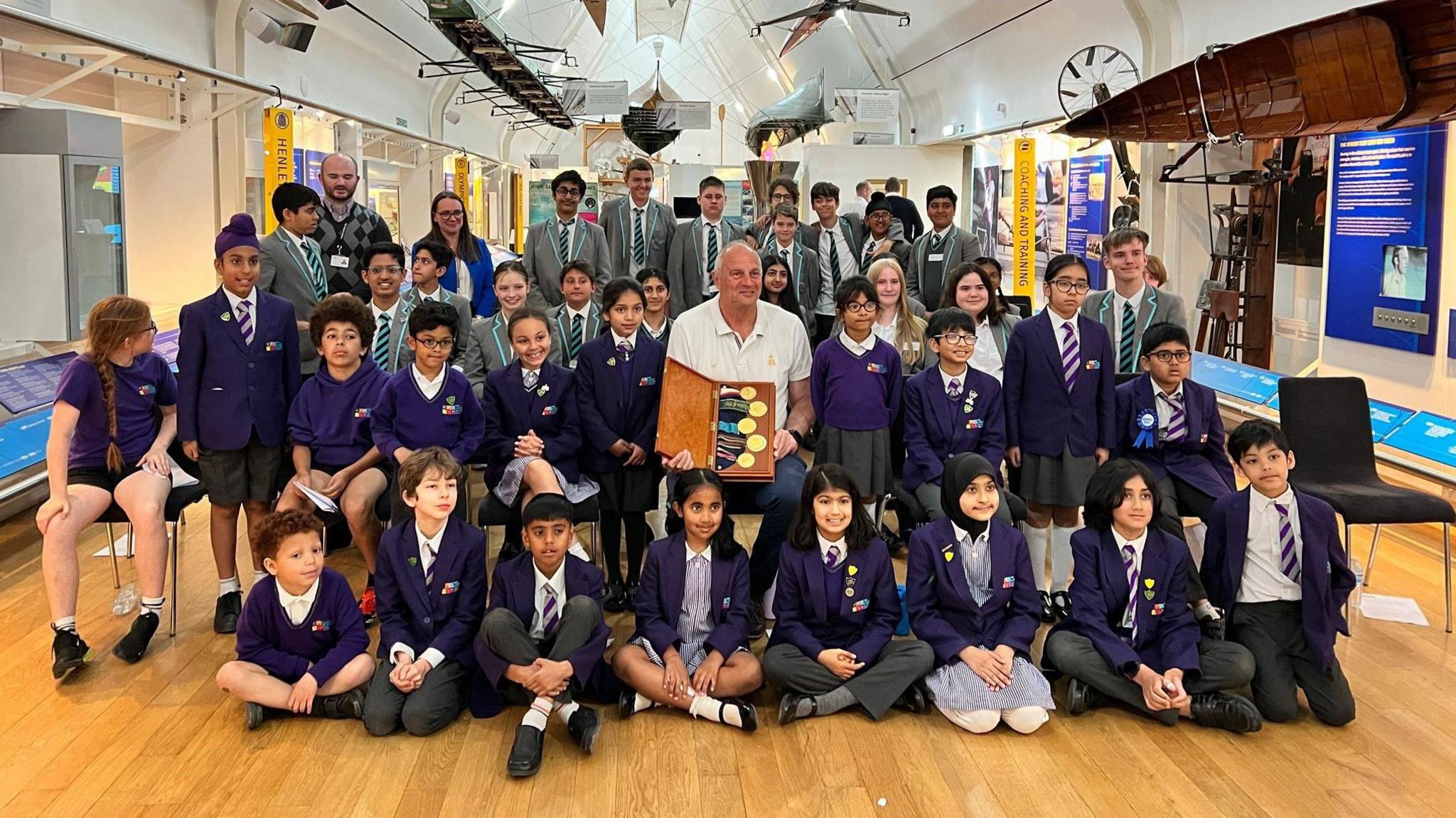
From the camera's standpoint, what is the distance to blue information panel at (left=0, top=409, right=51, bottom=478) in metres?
5.82

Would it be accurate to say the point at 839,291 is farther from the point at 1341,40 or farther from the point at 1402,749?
the point at 1341,40

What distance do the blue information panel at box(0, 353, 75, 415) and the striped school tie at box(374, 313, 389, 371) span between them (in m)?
1.88

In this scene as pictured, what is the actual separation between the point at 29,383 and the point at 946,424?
205 inches

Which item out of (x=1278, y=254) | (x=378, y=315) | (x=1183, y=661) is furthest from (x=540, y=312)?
(x=1278, y=254)

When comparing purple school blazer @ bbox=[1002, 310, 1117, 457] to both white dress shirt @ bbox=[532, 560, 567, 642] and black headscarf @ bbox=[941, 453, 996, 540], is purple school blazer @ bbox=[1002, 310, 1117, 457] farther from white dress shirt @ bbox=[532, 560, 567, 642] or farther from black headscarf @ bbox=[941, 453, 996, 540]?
white dress shirt @ bbox=[532, 560, 567, 642]

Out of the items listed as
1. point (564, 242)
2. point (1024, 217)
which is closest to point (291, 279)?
point (564, 242)

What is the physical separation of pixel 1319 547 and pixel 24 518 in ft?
21.5

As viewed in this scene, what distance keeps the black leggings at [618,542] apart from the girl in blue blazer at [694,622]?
1.01 metres

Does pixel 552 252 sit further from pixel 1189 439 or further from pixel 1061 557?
pixel 1189 439

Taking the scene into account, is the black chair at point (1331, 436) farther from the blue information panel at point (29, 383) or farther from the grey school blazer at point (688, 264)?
the blue information panel at point (29, 383)

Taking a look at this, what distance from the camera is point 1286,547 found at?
4148 mm

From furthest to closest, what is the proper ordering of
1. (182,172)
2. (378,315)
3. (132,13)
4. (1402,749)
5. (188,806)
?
(182,172)
(132,13)
(378,315)
(1402,749)
(188,806)

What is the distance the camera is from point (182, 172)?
444 inches

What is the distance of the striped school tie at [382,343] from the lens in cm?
571
